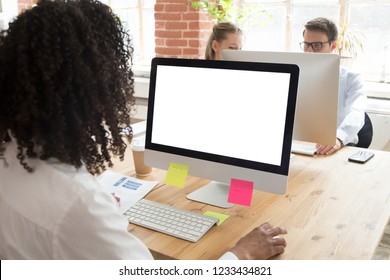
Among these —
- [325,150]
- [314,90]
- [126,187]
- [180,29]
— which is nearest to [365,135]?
[325,150]

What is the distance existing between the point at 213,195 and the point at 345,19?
2.42 metres

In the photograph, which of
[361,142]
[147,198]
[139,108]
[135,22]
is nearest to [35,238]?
[147,198]

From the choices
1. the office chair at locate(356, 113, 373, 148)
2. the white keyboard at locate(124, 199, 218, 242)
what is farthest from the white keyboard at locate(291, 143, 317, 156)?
the white keyboard at locate(124, 199, 218, 242)

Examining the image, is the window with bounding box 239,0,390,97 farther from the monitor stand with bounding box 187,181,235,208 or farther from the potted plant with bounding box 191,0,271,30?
the monitor stand with bounding box 187,181,235,208

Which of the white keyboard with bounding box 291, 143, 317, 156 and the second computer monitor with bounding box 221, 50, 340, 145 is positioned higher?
the second computer monitor with bounding box 221, 50, 340, 145

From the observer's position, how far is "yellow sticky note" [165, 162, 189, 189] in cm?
132

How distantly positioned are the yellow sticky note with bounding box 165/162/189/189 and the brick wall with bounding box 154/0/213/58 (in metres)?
2.36

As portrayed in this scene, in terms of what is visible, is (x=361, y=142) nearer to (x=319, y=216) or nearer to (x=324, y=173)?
(x=324, y=173)

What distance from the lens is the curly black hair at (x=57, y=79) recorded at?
80cm

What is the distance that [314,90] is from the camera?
158 centimetres

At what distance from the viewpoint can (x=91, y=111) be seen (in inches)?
34.4

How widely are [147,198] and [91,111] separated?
20.6 inches

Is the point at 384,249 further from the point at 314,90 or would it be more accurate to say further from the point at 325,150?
the point at 314,90

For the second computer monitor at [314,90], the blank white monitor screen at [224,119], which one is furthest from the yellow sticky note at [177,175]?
the second computer monitor at [314,90]
